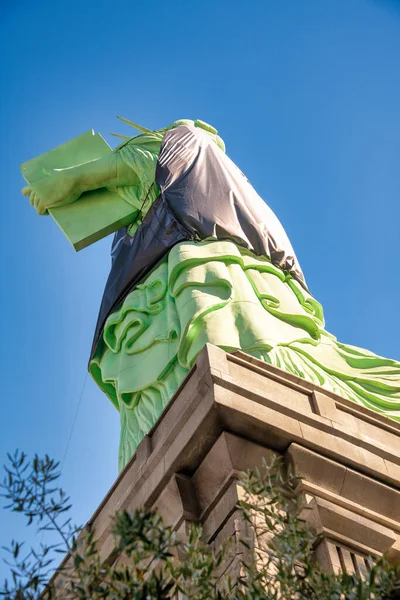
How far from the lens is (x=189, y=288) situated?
28.3ft

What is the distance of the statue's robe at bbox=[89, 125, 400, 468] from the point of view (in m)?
7.66

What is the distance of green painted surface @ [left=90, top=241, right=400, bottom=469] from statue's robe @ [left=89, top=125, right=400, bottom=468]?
12 millimetres

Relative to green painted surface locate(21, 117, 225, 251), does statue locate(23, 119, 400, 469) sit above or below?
below

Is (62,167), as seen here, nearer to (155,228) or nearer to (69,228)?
(69,228)

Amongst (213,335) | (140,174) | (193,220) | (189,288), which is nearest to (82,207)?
(140,174)

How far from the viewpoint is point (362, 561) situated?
17.2ft

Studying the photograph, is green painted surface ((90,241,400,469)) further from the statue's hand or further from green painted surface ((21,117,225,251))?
the statue's hand

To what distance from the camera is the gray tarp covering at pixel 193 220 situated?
10.0m

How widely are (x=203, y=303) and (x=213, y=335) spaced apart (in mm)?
707

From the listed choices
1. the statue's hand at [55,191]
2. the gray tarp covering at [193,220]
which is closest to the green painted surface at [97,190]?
the statue's hand at [55,191]

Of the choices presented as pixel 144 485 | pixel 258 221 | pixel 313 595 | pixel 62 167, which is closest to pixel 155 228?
pixel 258 221

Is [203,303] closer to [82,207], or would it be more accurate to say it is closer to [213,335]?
[213,335]

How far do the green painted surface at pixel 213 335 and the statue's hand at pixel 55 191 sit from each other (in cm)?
321

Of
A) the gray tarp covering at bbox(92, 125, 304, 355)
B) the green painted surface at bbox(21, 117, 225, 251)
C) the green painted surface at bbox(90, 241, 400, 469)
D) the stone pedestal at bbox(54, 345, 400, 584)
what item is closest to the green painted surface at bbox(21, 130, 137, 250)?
the green painted surface at bbox(21, 117, 225, 251)
